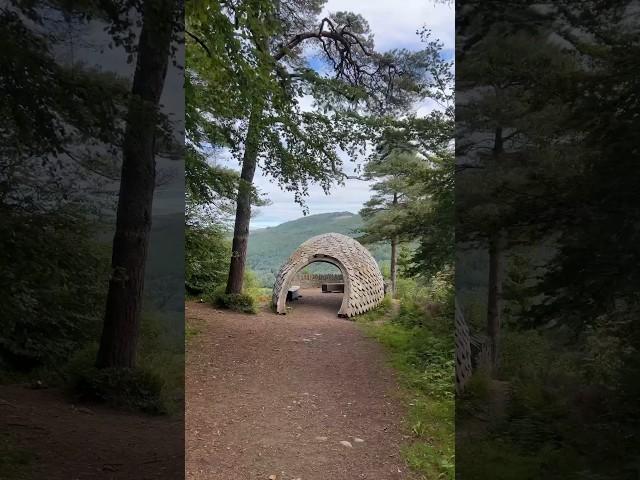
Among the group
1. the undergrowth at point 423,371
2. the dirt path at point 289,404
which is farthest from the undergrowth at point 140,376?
the undergrowth at point 423,371

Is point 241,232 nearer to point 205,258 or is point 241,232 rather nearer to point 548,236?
point 205,258

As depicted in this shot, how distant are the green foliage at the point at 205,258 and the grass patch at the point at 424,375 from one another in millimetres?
3198

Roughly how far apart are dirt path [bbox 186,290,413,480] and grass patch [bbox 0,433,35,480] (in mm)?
1792

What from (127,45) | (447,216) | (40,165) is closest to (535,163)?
(127,45)

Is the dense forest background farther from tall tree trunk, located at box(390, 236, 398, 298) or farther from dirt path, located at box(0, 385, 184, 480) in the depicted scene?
tall tree trunk, located at box(390, 236, 398, 298)

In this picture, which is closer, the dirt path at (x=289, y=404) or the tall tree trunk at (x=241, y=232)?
the dirt path at (x=289, y=404)

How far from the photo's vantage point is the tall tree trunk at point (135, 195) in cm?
191

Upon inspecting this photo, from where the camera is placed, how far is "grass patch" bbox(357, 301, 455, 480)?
12.8ft

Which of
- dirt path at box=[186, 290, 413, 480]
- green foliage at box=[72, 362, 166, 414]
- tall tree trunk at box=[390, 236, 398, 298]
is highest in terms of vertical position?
tall tree trunk at box=[390, 236, 398, 298]

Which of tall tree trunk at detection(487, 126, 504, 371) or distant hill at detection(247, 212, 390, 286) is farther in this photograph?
distant hill at detection(247, 212, 390, 286)

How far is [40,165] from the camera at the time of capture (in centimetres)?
184

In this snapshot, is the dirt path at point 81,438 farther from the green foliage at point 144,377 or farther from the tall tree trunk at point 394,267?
the tall tree trunk at point 394,267

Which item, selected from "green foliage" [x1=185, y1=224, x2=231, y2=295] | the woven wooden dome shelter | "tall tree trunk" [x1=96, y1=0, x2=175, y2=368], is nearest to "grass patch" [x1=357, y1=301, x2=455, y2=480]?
the woven wooden dome shelter

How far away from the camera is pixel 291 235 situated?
1254 centimetres
